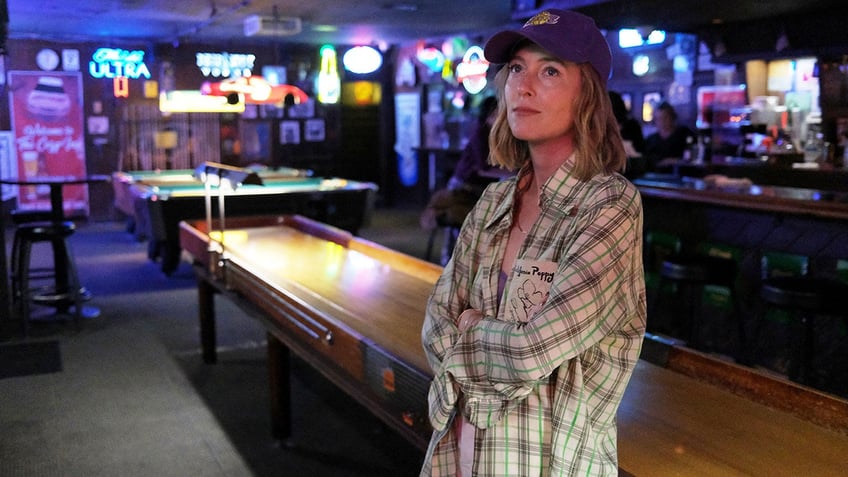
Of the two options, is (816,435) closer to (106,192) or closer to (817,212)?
(817,212)

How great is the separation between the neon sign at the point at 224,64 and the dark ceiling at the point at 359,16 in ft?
1.57

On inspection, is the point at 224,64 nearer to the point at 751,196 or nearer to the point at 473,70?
the point at 473,70

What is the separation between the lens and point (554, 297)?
1.14 metres

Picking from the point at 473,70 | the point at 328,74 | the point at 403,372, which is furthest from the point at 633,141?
the point at 328,74

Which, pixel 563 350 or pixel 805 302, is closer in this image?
pixel 563 350

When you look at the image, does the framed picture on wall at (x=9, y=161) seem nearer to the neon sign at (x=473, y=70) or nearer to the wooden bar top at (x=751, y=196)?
the neon sign at (x=473, y=70)

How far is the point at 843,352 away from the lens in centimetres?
362

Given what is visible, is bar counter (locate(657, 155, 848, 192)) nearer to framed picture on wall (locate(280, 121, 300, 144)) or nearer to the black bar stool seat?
the black bar stool seat

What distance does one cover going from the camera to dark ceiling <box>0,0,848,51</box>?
5725 mm

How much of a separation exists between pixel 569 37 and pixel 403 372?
108 cm

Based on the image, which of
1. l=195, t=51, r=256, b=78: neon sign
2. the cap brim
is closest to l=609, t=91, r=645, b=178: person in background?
the cap brim

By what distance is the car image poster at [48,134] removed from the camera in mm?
8281

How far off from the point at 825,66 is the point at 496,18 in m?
3.70

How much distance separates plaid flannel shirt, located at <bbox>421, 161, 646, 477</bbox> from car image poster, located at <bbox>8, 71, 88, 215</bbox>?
7587 mm
